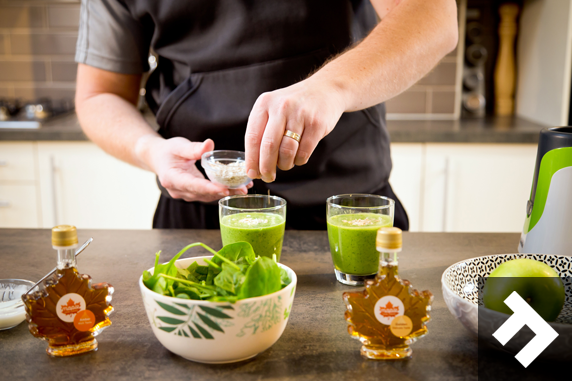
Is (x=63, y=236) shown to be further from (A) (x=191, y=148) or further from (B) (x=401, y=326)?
(A) (x=191, y=148)

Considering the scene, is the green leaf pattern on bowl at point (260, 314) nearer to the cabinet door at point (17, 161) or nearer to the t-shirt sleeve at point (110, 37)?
the t-shirt sleeve at point (110, 37)

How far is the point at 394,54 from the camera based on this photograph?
102 centimetres

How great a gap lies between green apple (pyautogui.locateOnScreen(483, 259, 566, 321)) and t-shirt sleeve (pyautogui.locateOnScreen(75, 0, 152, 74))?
43.1 inches

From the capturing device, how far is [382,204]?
95 centimetres

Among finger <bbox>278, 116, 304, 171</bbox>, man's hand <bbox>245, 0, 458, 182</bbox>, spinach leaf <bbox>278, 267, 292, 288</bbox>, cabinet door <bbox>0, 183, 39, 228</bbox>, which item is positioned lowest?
cabinet door <bbox>0, 183, 39, 228</bbox>

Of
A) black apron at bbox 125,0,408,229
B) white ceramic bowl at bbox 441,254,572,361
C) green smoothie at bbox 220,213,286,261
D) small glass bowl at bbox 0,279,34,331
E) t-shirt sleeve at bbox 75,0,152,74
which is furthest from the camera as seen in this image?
t-shirt sleeve at bbox 75,0,152,74

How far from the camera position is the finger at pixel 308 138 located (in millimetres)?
852

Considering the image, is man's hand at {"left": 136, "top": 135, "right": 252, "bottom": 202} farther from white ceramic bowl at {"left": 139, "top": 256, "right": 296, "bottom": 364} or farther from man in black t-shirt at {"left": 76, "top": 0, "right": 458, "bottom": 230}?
white ceramic bowl at {"left": 139, "top": 256, "right": 296, "bottom": 364}

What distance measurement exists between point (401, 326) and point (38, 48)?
2724 millimetres

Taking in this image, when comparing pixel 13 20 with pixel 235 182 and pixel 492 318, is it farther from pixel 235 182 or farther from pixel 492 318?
pixel 492 318

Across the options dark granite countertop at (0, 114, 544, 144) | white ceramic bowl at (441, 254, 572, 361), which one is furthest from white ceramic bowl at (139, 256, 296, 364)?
dark granite countertop at (0, 114, 544, 144)

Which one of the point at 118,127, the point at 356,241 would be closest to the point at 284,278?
the point at 356,241

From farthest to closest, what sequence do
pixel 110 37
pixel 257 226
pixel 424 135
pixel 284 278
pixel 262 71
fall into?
pixel 424 135 < pixel 110 37 < pixel 262 71 < pixel 257 226 < pixel 284 278

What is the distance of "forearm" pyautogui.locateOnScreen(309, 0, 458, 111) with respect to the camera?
0.95 m
